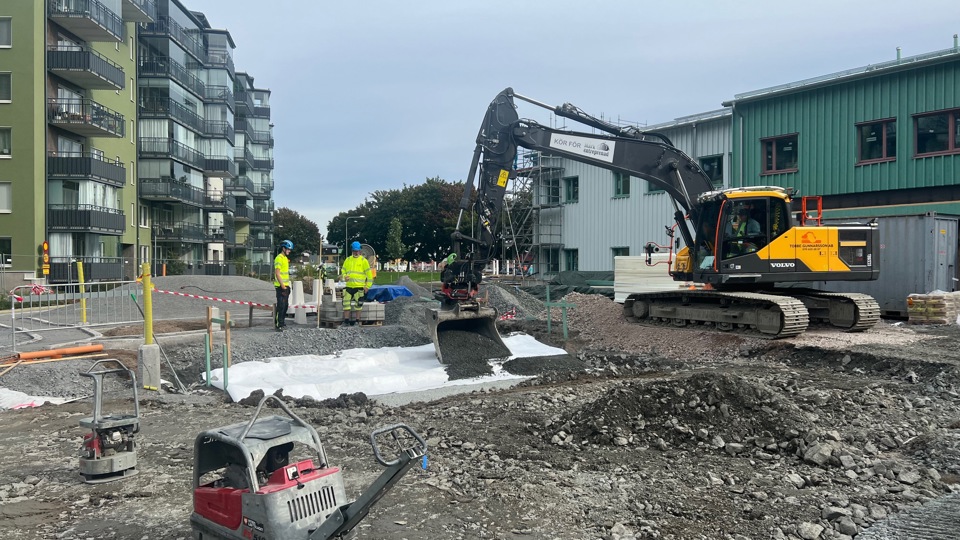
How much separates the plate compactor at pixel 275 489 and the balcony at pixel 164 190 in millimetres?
39678

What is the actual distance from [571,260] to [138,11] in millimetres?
25702

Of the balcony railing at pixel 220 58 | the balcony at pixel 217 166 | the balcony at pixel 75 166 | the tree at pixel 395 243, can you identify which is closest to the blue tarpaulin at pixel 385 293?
the balcony at pixel 75 166

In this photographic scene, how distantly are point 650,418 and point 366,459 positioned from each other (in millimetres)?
2869

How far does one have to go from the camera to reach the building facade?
1166 inches

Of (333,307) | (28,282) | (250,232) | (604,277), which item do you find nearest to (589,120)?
(333,307)

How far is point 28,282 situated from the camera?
2853 centimetres

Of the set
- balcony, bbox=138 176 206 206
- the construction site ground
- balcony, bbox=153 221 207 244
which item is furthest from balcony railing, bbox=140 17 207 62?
the construction site ground

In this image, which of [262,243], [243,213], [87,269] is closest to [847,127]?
[87,269]

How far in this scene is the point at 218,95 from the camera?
5134 centimetres

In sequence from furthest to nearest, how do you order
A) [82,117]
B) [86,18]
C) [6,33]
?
[82,117]
[86,18]
[6,33]

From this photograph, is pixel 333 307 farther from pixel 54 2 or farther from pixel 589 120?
pixel 54 2

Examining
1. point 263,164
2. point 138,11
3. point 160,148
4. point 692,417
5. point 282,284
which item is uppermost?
point 138,11

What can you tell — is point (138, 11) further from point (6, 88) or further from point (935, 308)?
point (935, 308)

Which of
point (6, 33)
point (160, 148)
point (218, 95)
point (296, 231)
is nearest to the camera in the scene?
point (6, 33)
